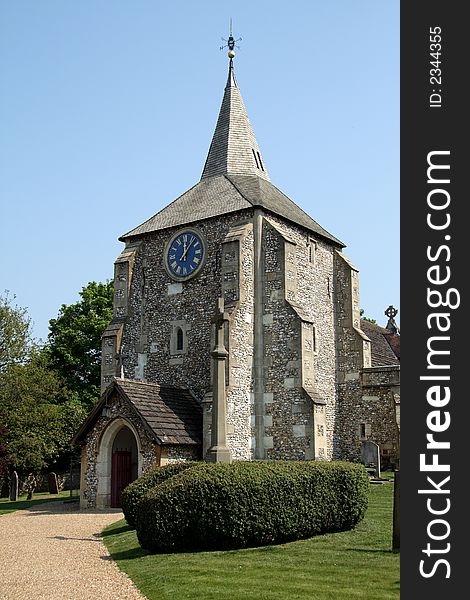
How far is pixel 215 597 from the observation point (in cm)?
1014

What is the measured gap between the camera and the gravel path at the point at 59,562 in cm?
1118

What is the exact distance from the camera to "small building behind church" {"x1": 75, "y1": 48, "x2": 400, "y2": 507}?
25078 millimetres

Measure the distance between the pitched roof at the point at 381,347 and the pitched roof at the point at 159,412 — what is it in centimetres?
1033

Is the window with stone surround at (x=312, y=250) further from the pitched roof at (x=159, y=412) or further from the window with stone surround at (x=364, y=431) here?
the pitched roof at (x=159, y=412)

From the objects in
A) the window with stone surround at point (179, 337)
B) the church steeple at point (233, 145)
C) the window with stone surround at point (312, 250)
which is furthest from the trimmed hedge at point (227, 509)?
the church steeple at point (233, 145)

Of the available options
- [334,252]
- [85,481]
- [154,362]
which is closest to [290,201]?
[334,252]

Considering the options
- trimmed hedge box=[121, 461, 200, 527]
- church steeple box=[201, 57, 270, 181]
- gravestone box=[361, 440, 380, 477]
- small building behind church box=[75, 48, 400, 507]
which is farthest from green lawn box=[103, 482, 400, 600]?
church steeple box=[201, 57, 270, 181]

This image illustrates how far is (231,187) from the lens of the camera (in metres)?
31.6

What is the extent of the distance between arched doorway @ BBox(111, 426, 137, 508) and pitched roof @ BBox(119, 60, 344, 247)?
9.47 m

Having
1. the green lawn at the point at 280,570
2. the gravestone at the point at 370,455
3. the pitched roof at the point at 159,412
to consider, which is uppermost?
the pitched roof at the point at 159,412

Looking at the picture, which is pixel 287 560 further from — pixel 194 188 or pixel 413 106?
pixel 194 188

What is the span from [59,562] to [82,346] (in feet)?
105

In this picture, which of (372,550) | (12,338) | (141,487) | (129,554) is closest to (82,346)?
(12,338)

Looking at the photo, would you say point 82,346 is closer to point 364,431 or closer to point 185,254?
point 185,254
